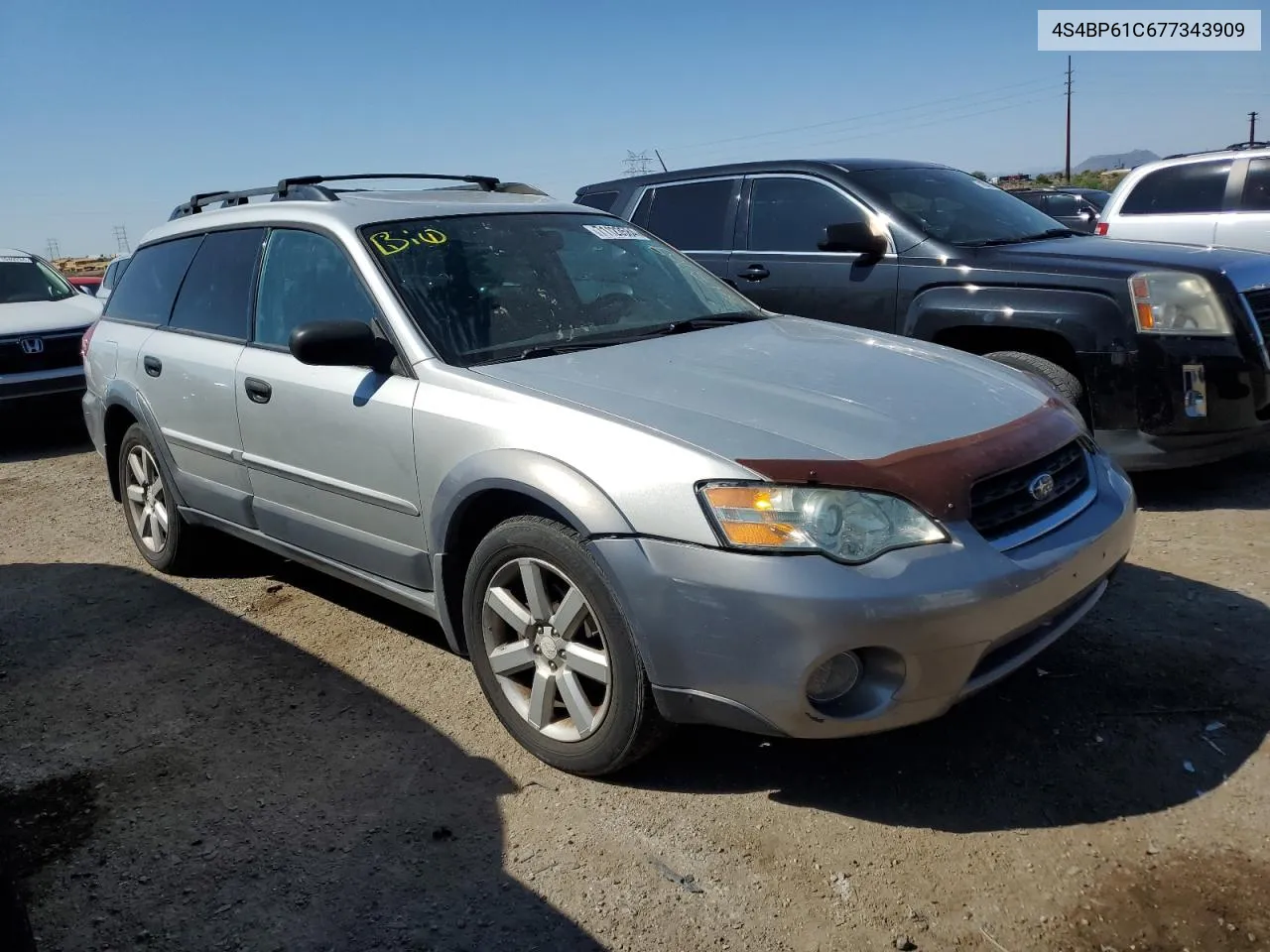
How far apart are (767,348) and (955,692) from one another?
1.39 metres

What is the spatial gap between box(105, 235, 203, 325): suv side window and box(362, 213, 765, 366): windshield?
1.58 metres

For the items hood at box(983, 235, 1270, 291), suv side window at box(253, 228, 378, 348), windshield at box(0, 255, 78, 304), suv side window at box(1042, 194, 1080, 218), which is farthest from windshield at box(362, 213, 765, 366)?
suv side window at box(1042, 194, 1080, 218)

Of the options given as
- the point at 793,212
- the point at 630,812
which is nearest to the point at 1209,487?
the point at 793,212

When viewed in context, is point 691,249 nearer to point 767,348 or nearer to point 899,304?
point 899,304

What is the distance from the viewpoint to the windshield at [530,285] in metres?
3.49

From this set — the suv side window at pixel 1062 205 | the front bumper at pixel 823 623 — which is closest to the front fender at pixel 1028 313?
the front bumper at pixel 823 623

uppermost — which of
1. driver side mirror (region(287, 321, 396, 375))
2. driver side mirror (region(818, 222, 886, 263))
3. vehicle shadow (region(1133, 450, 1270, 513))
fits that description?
driver side mirror (region(287, 321, 396, 375))

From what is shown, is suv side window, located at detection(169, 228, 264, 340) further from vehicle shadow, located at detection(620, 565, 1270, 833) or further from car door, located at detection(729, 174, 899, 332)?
car door, located at detection(729, 174, 899, 332)

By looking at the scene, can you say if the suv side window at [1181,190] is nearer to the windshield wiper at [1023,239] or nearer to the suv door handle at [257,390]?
the windshield wiper at [1023,239]

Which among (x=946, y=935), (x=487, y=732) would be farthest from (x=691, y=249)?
(x=946, y=935)

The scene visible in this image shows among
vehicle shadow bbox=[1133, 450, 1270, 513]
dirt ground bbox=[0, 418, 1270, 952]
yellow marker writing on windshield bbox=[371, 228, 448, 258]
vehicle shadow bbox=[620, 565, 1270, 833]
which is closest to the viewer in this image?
dirt ground bbox=[0, 418, 1270, 952]

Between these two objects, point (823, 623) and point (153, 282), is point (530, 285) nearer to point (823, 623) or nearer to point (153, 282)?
point (823, 623)

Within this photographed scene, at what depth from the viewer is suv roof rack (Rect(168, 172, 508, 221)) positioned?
4291mm

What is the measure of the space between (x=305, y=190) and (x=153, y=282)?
3.98ft
